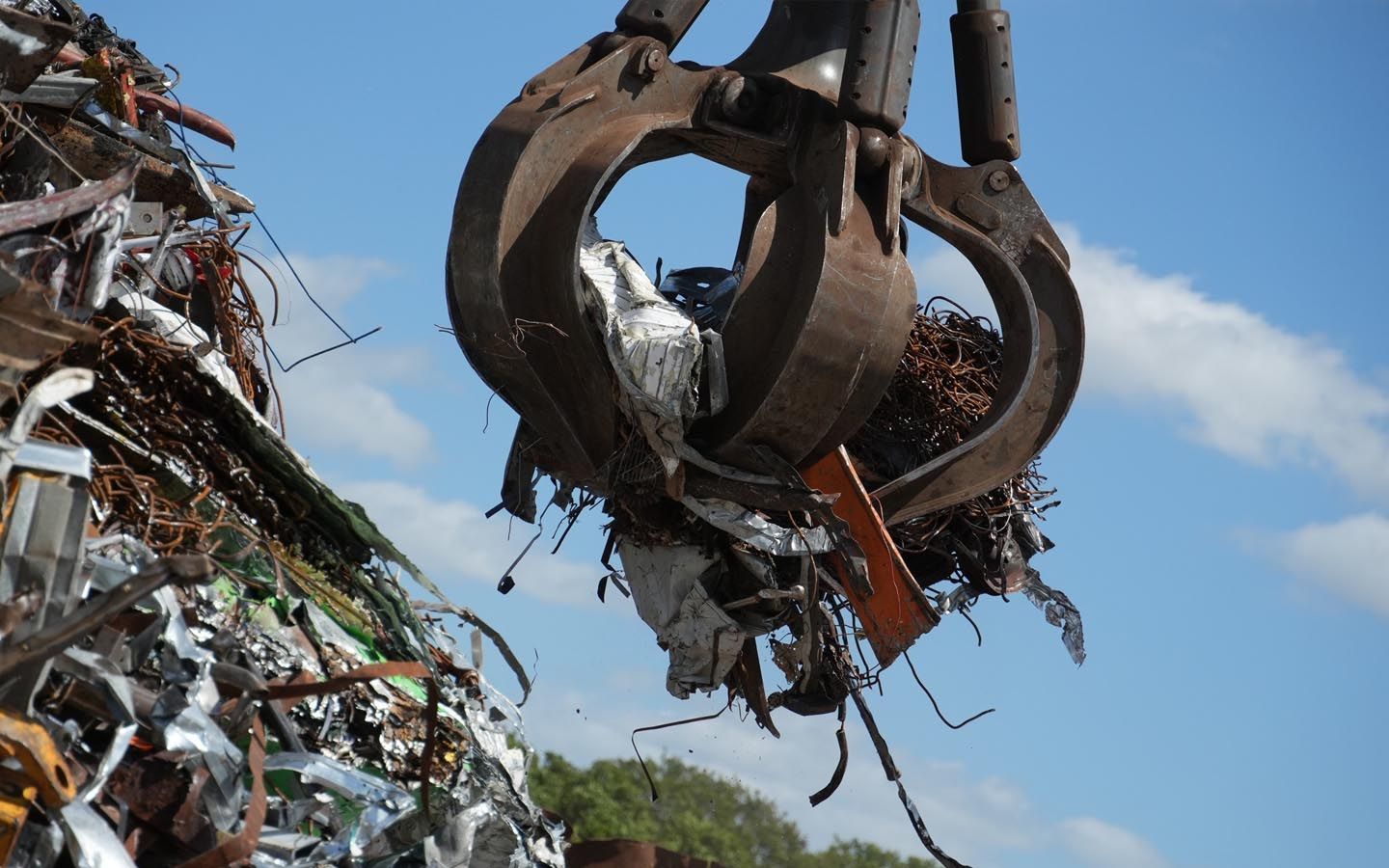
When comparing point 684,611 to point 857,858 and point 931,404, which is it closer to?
point 931,404

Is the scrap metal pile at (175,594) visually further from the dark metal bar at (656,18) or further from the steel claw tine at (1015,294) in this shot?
the steel claw tine at (1015,294)

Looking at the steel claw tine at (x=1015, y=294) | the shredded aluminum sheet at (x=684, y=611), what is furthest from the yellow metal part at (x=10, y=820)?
the steel claw tine at (x=1015, y=294)

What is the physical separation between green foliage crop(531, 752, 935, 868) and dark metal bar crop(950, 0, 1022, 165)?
14459mm

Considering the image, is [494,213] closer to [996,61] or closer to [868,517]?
[868,517]

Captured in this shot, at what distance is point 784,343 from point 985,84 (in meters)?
1.87

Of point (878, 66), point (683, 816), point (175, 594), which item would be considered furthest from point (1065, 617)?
point (683, 816)

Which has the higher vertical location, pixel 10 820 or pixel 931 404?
pixel 931 404

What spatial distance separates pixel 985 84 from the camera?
827 centimetres

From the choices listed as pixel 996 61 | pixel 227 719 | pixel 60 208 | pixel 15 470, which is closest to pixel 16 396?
pixel 15 470

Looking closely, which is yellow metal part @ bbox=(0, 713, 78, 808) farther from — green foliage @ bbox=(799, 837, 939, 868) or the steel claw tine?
green foliage @ bbox=(799, 837, 939, 868)

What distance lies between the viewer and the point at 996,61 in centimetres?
827

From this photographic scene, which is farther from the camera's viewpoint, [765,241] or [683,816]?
[683,816]

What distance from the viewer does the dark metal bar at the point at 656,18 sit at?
7578mm

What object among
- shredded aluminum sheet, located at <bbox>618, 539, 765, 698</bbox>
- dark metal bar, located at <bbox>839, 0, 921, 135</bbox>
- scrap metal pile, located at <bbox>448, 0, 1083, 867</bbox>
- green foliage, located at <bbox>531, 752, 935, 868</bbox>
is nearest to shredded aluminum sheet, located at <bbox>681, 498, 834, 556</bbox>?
scrap metal pile, located at <bbox>448, 0, 1083, 867</bbox>
